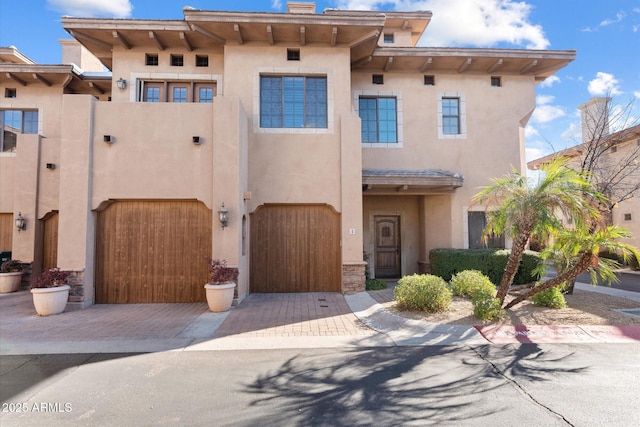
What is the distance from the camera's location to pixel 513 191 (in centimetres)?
700

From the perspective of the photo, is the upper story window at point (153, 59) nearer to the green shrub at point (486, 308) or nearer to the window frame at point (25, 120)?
the window frame at point (25, 120)

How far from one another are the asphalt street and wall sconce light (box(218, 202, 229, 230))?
3711 millimetres

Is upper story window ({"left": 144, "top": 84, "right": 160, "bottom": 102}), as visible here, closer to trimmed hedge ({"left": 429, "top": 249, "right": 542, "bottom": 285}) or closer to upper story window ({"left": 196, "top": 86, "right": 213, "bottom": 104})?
upper story window ({"left": 196, "top": 86, "right": 213, "bottom": 104})

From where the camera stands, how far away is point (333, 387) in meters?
4.24

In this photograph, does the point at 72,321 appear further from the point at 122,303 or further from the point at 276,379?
the point at 276,379

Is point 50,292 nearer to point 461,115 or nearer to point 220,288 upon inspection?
point 220,288

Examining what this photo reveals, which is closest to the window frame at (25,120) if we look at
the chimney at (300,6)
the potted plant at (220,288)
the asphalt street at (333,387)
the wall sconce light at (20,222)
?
the wall sconce light at (20,222)

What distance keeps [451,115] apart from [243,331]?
10579 mm

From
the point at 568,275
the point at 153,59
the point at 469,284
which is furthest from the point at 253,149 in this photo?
the point at 568,275

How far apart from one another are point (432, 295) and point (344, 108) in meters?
6.17

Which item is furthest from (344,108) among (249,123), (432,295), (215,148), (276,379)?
(276,379)

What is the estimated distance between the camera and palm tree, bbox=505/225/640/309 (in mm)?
6641

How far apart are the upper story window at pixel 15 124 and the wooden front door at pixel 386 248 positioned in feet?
44.1

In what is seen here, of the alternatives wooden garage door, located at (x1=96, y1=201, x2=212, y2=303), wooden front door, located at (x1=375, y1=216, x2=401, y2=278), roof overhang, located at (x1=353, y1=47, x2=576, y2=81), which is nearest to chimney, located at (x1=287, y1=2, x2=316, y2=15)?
roof overhang, located at (x1=353, y1=47, x2=576, y2=81)
